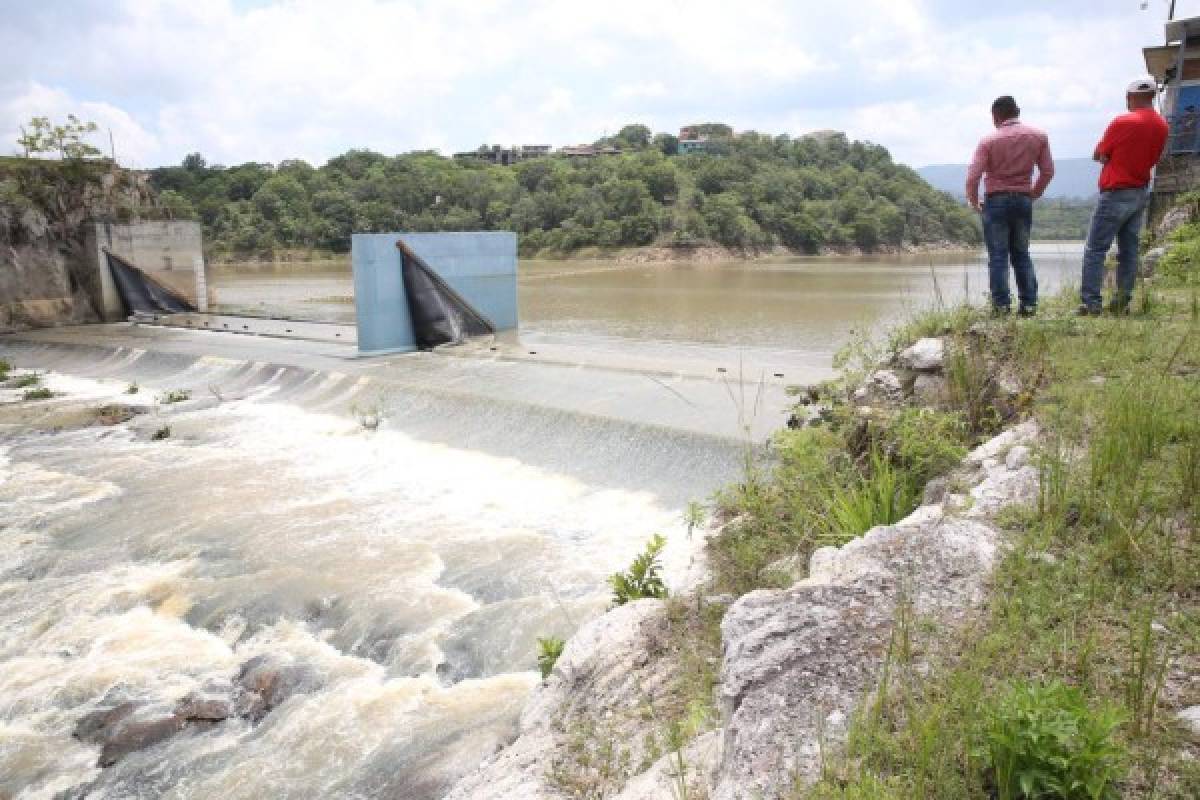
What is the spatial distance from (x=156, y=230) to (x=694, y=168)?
1923 inches

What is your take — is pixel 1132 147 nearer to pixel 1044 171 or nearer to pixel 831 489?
pixel 1044 171

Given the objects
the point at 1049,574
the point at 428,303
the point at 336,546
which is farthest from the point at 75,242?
the point at 1049,574

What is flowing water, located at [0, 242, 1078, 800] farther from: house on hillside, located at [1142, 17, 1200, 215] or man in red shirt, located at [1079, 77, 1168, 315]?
house on hillside, located at [1142, 17, 1200, 215]

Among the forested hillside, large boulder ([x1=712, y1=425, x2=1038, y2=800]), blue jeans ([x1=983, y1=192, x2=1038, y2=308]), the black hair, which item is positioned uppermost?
the forested hillside

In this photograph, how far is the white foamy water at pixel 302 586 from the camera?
170 inches

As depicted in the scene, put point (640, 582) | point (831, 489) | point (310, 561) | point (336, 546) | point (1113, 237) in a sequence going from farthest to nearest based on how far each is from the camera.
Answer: point (336, 546)
point (310, 561)
point (1113, 237)
point (831, 489)
point (640, 582)

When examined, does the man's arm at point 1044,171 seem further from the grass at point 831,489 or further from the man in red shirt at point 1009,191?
the grass at point 831,489

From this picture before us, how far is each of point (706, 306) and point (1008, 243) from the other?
14.7 meters

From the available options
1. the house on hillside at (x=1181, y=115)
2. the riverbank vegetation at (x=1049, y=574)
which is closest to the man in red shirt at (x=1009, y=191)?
the riverbank vegetation at (x=1049, y=574)

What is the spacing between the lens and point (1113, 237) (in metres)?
5.67

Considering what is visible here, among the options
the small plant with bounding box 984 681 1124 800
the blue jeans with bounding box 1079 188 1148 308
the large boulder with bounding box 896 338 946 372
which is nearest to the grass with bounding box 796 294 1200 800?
the small plant with bounding box 984 681 1124 800

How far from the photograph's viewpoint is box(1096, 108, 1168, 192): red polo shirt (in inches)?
213

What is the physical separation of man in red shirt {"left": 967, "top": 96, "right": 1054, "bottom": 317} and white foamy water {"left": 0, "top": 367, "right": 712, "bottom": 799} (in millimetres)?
2856

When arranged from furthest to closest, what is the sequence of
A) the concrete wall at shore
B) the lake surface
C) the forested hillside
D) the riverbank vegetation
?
the forested hillside → the concrete wall at shore → the lake surface → the riverbank vegetation
